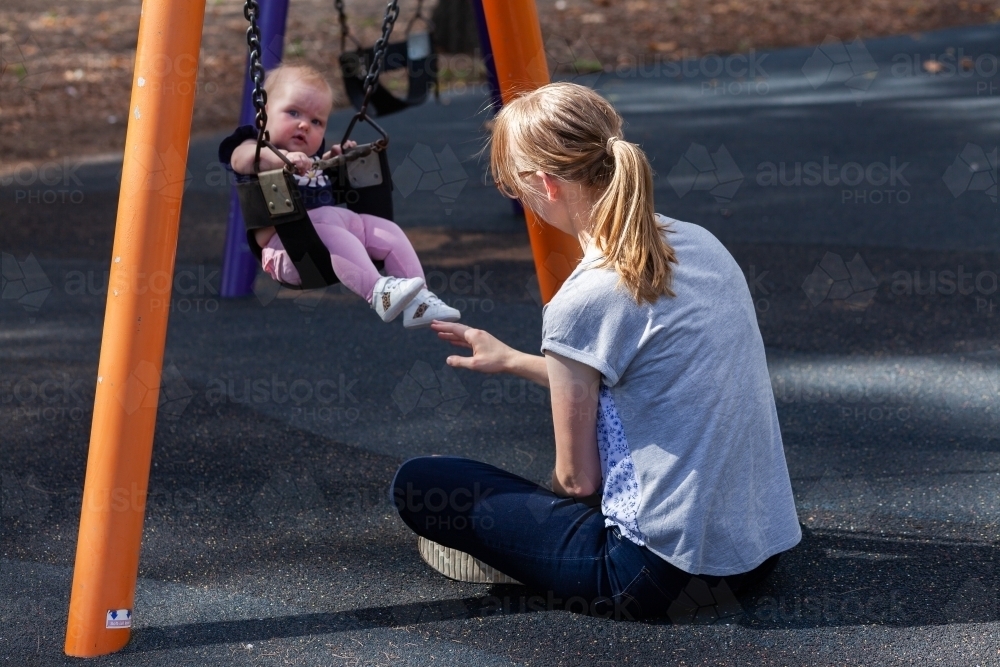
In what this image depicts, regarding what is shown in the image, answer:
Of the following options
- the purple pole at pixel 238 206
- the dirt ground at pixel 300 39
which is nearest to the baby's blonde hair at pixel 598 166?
the purple pole at pixel 238 206

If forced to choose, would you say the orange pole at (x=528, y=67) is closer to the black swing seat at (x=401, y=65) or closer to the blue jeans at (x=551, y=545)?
the blue jeans at (x=551, y=545)

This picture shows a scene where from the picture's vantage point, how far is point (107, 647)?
2379mm

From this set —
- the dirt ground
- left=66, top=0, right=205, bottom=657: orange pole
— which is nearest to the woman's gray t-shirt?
left=66, top=0, right=205, bottom=657: orange pole

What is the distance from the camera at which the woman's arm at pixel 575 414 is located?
7.45 feet

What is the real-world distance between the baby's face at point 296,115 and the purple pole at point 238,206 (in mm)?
1258

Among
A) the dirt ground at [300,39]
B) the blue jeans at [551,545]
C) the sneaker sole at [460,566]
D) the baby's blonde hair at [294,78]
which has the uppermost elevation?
the baby's blonde hair at [294,78]

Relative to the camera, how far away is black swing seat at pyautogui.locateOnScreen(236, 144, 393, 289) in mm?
2666

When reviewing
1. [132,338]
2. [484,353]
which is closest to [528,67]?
[484,353]

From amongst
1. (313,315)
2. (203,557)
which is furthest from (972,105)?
Result: (203,557)

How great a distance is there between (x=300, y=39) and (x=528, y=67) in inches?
379

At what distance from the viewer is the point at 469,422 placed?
376cm

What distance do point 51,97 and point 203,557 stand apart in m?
8.55

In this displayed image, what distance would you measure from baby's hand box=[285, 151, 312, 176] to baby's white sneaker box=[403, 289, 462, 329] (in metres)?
0.44

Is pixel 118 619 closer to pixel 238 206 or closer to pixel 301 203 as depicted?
pixel 301 203
